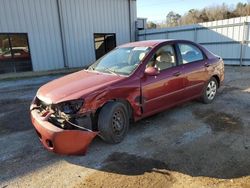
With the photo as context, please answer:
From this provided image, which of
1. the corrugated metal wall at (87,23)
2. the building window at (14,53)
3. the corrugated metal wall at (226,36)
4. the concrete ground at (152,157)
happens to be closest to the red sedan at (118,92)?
A: the concrete ground at (152,157)

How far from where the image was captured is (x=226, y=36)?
12.7 metres

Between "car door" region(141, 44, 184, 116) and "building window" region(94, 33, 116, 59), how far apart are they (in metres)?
11.7

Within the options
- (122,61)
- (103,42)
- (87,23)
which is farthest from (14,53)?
(122,61)

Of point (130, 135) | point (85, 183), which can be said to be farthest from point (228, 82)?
point (85, 183)

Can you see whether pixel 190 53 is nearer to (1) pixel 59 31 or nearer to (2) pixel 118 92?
(2) pixel 118 92

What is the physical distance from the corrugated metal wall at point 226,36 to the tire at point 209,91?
22.9 ft

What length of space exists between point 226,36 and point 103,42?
7.86 m

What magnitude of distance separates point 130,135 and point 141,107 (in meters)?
0.54

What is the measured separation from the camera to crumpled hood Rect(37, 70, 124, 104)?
357 cm

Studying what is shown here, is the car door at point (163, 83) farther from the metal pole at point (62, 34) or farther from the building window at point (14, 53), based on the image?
the metal pole at point (62, 34)

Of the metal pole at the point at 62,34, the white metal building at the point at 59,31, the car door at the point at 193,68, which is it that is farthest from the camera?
the metal pole at the point at 62,34

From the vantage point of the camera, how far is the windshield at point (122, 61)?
4406mm

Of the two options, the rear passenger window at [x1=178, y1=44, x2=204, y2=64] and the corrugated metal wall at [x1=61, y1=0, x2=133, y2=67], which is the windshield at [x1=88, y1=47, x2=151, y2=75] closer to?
the rear passenger window at [x1=178, y1=44, x2=204, y2=64]

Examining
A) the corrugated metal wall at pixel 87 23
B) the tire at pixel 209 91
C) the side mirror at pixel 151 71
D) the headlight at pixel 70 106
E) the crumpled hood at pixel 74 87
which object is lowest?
the tire at pixel 209 91
